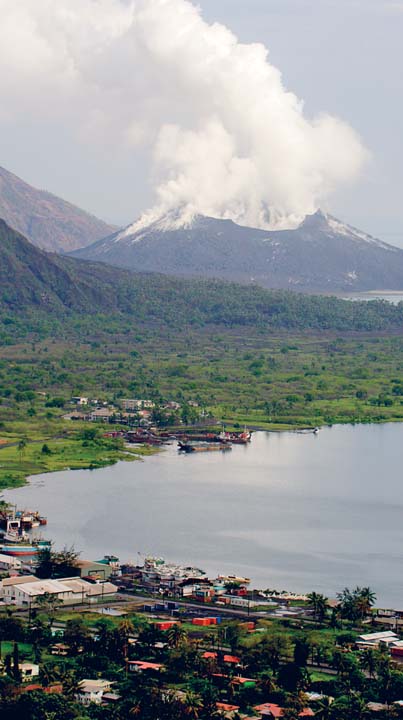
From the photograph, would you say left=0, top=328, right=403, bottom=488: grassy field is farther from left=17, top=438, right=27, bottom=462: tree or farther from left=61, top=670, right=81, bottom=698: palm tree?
left=61, top=670, right=81, bottom=698: palm tree

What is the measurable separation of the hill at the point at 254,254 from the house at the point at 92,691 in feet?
412

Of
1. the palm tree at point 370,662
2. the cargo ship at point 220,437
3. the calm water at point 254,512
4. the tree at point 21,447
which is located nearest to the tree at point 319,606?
the calm water at point 254,512

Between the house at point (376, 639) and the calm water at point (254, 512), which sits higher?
the calm water at point (254, 512)

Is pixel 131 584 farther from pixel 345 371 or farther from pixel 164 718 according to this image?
pixel 345 371

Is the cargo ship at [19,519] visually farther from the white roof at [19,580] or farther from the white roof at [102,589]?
the white roof at [102,589]

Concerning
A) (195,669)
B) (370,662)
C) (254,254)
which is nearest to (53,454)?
(195,669)

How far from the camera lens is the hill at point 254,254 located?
15850 centimetres

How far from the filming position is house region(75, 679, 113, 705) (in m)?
28.7

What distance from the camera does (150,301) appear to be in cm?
12962

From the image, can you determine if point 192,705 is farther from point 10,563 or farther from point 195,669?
point 10,563

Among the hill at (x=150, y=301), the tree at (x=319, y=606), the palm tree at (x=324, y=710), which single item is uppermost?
the hill at (x=150, y=301)

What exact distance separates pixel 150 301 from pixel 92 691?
101 m

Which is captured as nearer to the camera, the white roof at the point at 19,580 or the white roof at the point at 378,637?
the white roof at the point at 378,637

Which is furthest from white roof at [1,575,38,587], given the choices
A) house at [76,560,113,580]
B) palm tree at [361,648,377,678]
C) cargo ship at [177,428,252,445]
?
cargo ship at [177,428,252,445]
